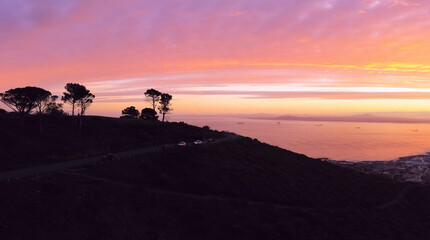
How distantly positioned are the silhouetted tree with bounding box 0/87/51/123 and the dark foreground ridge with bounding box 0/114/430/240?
27.7 metres

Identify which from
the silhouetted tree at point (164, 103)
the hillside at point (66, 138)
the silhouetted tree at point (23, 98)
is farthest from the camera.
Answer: the silhouetted tree at point (164, 103)

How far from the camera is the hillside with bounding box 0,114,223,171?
39.6 meters

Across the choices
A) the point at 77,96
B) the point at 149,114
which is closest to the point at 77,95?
the point at 77,96

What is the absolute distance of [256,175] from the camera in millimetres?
44281

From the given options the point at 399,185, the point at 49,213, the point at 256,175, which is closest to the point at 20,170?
the point at 49,213

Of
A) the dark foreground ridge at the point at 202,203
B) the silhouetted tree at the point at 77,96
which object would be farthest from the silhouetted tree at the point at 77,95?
the dark foreground ridge at the point at 202,203

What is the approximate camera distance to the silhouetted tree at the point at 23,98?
51.7 metres

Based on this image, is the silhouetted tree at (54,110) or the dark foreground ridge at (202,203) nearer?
the dark foreground ridge at (202,203)

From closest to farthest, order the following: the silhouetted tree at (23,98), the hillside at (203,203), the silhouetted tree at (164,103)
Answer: the hillside at (203,203) → the silhouetted tree at (23,98) → the silhouetted tree at (164,103)

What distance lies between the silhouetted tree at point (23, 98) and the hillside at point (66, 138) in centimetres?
327

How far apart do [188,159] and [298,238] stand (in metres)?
21.4

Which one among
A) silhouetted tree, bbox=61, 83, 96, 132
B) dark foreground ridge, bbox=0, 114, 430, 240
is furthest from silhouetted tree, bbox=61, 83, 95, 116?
dark foreground ridge, bbox=0, 114, 430, 240

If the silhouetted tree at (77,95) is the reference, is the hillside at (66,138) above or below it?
below

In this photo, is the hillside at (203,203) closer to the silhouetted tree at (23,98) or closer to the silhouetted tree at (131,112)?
the silhouetted tree at (23,98)
